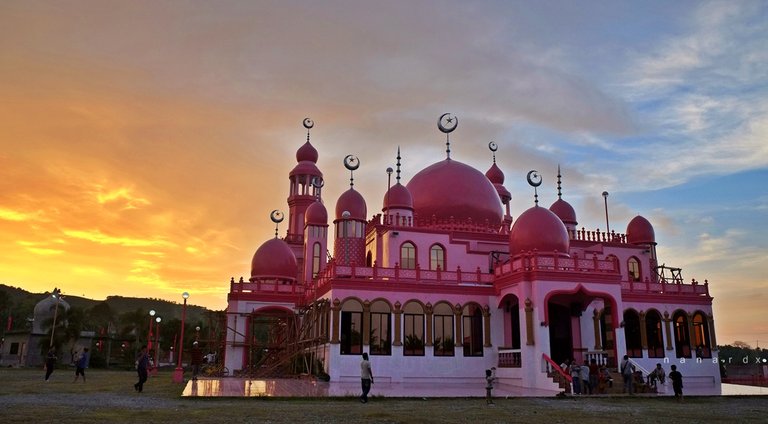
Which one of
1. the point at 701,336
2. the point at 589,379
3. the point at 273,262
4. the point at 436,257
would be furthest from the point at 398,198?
the point at 701,336

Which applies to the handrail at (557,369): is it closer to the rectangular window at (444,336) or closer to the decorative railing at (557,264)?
the decorative railing at (557,264)

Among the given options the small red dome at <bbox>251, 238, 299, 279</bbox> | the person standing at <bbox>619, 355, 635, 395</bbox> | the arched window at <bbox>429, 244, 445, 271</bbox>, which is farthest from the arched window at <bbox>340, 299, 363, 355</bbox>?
the small red dome at <bbox>251, 238, 299, 279</bbox>

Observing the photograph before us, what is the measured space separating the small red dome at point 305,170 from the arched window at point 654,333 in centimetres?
2870

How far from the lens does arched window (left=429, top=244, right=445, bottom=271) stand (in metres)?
33.5

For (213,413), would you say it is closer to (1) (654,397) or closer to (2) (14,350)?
(1) (654,397)

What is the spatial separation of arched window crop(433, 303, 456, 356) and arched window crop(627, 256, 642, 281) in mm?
14968

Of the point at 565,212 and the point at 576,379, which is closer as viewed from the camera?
the point at 576,379

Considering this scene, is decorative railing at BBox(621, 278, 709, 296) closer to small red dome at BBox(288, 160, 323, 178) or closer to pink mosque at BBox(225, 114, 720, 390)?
pink mosque at BBox(225, 114, 720, 390)

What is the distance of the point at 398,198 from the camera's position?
3506 centimetres

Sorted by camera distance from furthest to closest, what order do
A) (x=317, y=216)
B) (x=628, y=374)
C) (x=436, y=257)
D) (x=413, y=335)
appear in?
(x=317, y=216) < (x=436, y=257) < (x=413, y=335) < (x=628, y=374)

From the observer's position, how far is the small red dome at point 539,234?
29.6 meters

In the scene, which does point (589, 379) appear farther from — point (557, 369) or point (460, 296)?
point (460, 296)

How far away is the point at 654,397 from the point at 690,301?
16419 mm

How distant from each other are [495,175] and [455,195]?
13.0 metres
